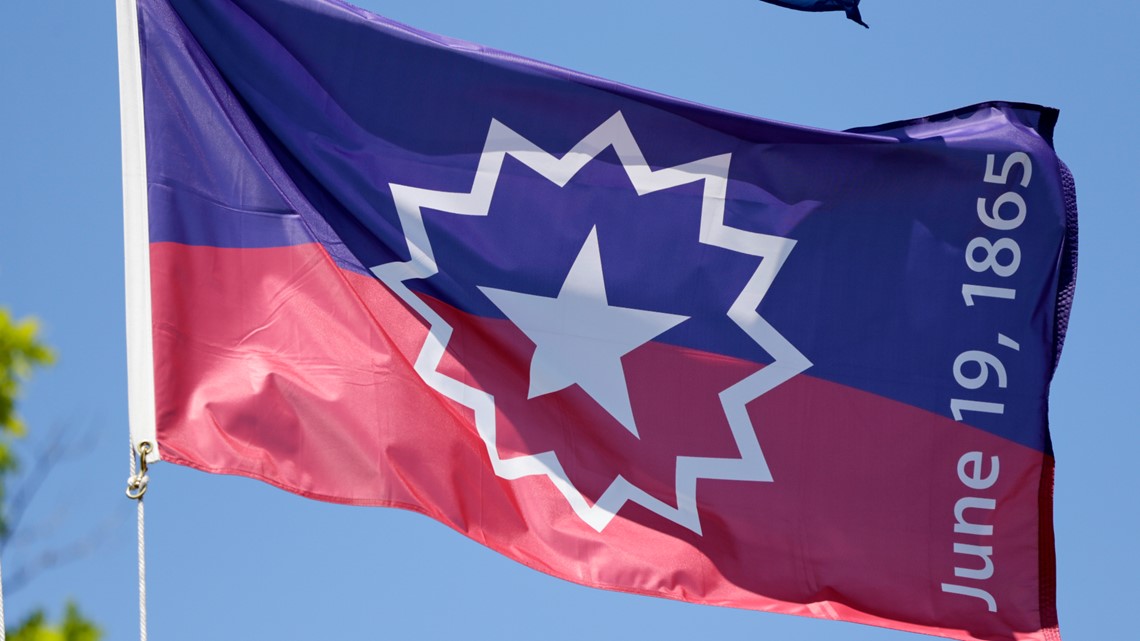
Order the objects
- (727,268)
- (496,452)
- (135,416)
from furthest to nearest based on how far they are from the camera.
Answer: (727,268), (496,452), (135,416)

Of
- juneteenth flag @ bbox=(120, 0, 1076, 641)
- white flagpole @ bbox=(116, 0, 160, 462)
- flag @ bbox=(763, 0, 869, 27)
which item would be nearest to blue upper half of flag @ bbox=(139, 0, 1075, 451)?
juneteenth flag @ bbox=(120, 0, 1076, 641)

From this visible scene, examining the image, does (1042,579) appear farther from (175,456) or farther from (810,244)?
(175,456)

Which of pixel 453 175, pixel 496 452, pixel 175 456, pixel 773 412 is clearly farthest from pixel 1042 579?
pixel 175 456

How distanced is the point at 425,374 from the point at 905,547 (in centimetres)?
356

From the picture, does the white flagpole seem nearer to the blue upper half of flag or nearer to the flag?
the blue upper half of flag

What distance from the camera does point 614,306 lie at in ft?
40.6

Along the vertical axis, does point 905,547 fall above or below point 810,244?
below

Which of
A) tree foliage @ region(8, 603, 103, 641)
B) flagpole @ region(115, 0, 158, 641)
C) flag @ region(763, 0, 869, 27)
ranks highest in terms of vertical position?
flag @ region(763, 0, 869, 27)

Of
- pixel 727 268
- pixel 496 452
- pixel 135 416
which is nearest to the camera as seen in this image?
pixel 135 416

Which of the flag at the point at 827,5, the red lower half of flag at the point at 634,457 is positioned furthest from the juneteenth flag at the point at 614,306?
the flag at the point at 827,5

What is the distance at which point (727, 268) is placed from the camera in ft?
41.2

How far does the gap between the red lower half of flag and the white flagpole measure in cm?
18

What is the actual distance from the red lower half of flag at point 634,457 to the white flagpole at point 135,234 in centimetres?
18

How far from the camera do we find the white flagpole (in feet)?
35.8
